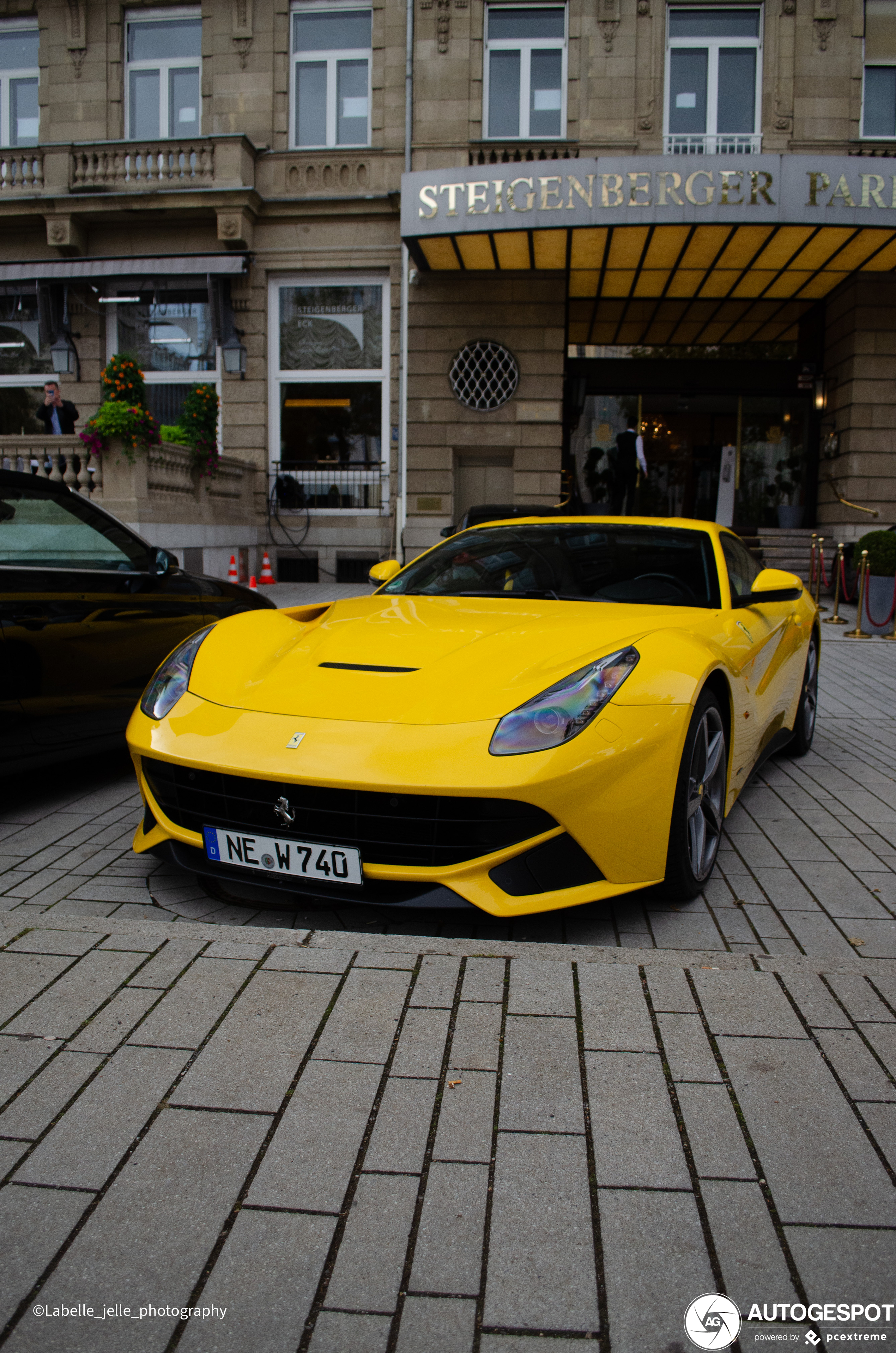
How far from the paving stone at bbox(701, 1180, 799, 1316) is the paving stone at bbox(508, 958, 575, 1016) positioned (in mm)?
642

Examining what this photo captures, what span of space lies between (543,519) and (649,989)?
2818mm

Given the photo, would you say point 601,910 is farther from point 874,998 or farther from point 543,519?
point 543,519

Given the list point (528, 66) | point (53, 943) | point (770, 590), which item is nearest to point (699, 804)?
point (770, 590)

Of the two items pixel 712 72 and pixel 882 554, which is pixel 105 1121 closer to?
pixel 882 554

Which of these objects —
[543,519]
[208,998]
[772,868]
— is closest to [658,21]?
[543,519]

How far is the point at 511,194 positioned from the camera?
48.1ft

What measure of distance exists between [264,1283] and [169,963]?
3.72ft

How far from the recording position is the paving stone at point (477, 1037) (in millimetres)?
2104

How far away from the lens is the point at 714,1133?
1868mm

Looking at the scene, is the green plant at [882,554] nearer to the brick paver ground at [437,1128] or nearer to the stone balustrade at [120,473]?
the brick paver ground at [437,1128]


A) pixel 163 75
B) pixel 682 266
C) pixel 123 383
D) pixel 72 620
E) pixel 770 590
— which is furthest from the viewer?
pixel 163 75

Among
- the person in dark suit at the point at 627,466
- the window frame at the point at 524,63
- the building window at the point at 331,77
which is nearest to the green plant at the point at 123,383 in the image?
the person in dark suit at the point at 627,466

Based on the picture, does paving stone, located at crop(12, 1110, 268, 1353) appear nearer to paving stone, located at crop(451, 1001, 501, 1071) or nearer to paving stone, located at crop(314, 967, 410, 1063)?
paving stone, located at crop(314, 967, 410, 1063)

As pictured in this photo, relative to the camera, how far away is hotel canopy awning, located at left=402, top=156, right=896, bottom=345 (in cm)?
1420
